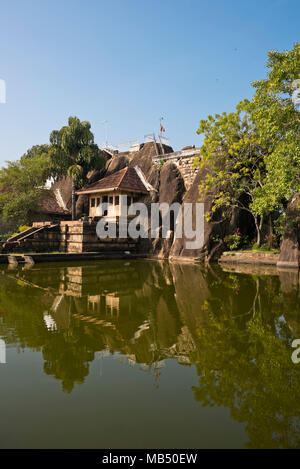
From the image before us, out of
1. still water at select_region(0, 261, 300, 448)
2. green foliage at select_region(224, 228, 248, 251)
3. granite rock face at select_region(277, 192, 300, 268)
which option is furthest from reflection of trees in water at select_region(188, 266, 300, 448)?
green foliage at select_region(224, 228, 248, 251)

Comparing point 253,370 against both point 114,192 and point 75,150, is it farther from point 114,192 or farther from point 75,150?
point 75,150

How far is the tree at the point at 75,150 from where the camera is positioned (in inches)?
1106

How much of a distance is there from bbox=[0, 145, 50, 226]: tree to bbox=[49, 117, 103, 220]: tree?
43.4 inches

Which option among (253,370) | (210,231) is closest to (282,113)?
(210,231)

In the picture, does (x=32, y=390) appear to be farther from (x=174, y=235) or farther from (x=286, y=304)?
(x=174, y=235)

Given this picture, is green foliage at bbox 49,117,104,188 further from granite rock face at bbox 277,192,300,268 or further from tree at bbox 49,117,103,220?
granite rock face at bbox 277,192,300,268

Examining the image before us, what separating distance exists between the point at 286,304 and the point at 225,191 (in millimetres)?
14764

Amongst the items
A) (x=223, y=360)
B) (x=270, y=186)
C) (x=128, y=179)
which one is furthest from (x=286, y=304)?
(x=128, y=179)

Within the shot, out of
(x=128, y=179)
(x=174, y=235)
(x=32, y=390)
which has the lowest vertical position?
(x=32, y=390)

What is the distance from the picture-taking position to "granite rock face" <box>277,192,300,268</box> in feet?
51.1

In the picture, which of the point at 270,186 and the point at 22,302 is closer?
the point at 22,302

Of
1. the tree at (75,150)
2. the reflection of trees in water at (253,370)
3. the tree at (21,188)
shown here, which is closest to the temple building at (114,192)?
the tree at (75,150)

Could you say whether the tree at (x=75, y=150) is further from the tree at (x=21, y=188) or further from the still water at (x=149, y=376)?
the still water at (x=149, y=376)
